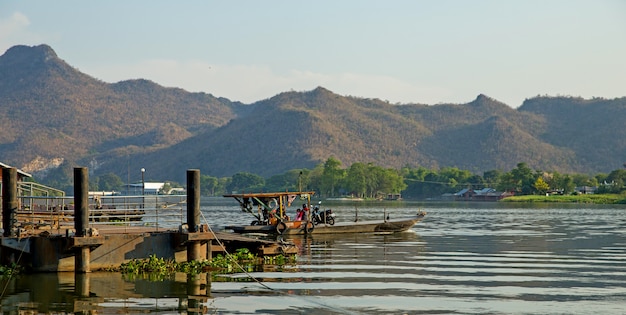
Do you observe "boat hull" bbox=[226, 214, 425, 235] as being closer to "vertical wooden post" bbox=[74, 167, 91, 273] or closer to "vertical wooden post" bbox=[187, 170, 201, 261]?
"vertical wooden post" bbox=[187, 170, 201, 261]

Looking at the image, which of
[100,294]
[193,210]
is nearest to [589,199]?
[193,210]

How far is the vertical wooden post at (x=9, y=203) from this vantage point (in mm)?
30984

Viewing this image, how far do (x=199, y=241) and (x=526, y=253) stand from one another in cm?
1747

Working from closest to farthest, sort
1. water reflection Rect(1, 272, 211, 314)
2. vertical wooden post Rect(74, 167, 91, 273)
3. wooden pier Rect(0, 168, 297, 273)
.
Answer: water reflection Rect(1, 272, 211, 314) < vertical wooden post Rect(74, 167, 91, 273) < wooden pier Rect(0, 168, 297, 273)

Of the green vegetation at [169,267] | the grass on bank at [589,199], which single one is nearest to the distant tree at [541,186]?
the grass on bank at [589,199]

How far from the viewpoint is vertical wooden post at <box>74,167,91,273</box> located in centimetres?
2986

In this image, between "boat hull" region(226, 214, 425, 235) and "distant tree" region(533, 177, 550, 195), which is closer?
"boat hull" region(226, 214, 425, 235)

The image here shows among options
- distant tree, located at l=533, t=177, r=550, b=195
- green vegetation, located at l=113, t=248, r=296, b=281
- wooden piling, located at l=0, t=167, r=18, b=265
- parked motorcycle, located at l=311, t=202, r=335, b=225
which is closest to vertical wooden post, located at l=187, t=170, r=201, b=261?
green vegetation, located at l=113, t=248, r=296, b=281

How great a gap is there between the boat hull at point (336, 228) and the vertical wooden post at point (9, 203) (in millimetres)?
23790

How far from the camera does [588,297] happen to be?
26641 mm

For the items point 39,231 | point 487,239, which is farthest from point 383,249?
point 39,231

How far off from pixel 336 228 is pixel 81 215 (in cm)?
2769

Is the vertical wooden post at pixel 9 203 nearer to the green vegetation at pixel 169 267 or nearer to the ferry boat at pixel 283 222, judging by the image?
the green vegetation at pixel 169 267

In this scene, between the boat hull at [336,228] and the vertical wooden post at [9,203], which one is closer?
the vertical wooden post at [9,203]
